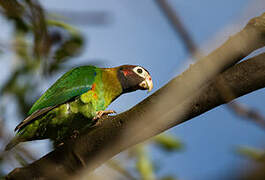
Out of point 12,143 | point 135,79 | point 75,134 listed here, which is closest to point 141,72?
point 135,79

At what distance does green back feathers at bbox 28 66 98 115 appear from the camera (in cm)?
324

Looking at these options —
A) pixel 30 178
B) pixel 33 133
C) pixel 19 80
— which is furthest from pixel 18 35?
pixel 30 178

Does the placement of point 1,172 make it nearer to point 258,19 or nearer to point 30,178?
point 30,178

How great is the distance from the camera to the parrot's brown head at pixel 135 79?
145 inches

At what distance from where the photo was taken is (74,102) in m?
3.26

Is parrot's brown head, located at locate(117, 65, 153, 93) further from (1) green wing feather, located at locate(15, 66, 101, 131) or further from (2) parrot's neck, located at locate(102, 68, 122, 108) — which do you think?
(1) green wing feather, located at locate(15, 66, 101, 131)

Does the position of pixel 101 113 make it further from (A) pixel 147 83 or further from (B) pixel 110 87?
(A) pixel 147 83

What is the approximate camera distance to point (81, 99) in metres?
3.26

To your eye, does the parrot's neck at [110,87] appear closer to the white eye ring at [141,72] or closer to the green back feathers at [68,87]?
the green back feathers at [68,87]

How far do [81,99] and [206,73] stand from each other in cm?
187

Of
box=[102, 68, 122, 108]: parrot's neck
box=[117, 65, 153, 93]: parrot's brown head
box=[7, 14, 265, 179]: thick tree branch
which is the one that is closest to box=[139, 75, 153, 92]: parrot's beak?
box=[117, 65, 153, 93]: parrot's brown head

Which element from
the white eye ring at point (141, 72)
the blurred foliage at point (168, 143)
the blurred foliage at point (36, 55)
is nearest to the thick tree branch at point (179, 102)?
the blurred foliage at point (36, 55)

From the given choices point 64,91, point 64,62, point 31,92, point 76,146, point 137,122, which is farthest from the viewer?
point 31,92

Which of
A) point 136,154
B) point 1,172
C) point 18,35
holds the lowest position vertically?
point 136,154
